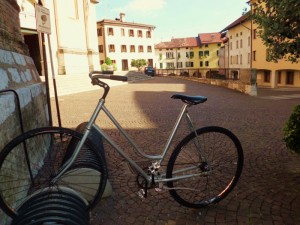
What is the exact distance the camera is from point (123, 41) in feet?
202

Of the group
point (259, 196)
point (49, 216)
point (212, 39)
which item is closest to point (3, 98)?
point (49, 216)

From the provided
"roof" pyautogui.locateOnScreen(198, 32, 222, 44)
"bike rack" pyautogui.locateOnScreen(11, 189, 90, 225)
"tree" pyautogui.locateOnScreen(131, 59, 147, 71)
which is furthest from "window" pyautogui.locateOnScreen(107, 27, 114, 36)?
"bike rack" pyautogui.locateOnScreen(11, 189, 90, 225)

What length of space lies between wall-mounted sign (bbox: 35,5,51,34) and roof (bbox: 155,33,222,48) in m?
76.3

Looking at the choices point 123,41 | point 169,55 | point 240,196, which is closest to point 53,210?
point 240,196

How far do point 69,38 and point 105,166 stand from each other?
→ 2803 cm

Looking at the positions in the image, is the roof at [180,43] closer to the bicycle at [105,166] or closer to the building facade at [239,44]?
the building facade at [239,44]

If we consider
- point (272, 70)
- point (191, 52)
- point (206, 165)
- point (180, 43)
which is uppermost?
point (180, 43)

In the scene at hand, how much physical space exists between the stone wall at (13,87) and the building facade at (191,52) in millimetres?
75436

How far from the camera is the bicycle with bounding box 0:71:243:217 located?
8.68ft

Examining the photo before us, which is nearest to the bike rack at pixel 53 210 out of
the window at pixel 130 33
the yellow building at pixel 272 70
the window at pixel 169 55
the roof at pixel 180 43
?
the yellow building at pixel 272 70

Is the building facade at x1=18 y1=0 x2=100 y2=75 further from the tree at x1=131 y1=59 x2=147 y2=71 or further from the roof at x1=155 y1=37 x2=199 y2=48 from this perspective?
the roof at x1=155 y1=37 x2=199 y2=48

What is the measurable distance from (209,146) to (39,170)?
6.74 ft

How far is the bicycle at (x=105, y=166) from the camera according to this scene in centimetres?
265

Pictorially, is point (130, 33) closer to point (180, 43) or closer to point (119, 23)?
point (119, 23)
